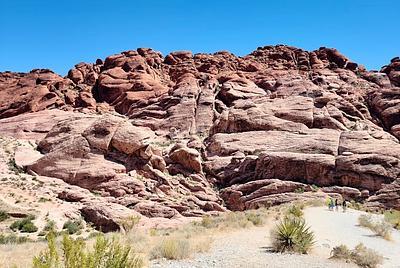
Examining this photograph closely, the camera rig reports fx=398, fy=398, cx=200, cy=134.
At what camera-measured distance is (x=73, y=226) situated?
900 inches

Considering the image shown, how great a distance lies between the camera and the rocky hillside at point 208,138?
32406 millimetres

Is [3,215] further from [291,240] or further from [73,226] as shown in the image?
[291,240]

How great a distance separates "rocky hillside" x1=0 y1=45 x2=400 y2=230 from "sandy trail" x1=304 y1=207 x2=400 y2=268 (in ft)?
33.7

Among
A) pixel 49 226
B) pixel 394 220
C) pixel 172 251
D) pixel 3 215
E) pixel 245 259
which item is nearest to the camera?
pixel 245 259

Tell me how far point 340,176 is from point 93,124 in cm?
2294

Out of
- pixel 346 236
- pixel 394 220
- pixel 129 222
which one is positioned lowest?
pixel 129 222

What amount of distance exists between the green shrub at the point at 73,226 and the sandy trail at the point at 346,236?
12896 millimetres

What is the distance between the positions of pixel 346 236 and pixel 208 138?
94.7ft

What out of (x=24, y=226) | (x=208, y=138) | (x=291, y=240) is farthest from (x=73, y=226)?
(x=208, y=138)

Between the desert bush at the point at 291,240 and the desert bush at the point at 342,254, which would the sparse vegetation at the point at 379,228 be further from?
the desert bush at the point at 342,254

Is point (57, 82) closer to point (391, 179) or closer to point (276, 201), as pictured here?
point (276, 201)

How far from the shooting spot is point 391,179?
32562 millimetres

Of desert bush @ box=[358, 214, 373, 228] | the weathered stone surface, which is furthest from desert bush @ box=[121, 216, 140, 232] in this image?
desert bush @ box=[358, 214, 373, 228]

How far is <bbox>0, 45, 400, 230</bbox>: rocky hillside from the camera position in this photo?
3241 centimetres
